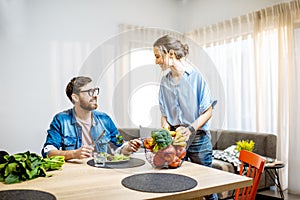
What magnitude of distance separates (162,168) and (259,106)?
2.77m

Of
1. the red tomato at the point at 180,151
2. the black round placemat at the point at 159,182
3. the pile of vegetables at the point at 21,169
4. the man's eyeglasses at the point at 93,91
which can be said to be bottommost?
the black round placemat at the point at 159,182

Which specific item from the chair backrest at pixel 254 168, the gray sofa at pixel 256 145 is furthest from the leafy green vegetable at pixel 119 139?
the gray sofa at pixel 256 145

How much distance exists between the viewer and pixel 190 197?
1.15 metres

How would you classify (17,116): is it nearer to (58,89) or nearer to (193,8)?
(58,89)

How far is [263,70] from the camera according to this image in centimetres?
384

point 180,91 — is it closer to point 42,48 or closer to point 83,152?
point 83,152

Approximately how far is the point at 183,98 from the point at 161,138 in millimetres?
192

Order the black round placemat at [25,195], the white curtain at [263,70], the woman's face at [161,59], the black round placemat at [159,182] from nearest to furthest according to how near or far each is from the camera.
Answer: the black round placemat at [25,195] → the black round placemat at [159,182] → the woman's face at [161,59] → the white curtain at [263,70]

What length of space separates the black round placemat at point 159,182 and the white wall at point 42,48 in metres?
2.44

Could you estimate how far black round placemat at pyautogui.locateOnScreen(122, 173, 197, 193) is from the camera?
1.16m

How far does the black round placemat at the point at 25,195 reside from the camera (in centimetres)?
104

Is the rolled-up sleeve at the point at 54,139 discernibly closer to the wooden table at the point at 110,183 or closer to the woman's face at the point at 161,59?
the wooden table at the point at 110,183

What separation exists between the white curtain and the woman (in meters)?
2.55

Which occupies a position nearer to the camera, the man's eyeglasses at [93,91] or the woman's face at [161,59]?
the woman's face at [161,59]
